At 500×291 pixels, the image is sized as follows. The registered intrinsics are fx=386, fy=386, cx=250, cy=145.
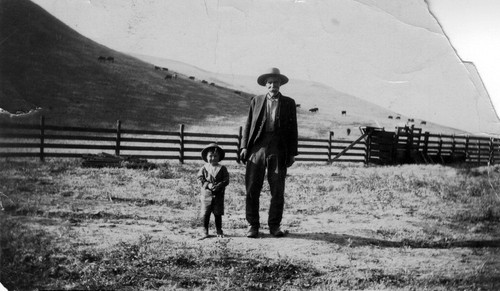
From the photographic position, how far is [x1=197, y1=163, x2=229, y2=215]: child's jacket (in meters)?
5.26

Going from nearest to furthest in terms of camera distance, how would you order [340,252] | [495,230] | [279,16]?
[340,252]
[495,230]
[279,16]

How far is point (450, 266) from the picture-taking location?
14.8 ft

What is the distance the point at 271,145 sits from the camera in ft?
17.6

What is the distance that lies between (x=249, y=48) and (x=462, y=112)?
13.8 ft

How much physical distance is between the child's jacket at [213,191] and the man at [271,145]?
37 cm

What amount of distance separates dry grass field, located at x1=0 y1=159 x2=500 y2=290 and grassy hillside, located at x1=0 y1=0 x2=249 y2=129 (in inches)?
709

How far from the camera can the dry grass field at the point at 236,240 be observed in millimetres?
3879

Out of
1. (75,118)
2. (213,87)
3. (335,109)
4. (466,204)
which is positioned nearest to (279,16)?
(466,204)

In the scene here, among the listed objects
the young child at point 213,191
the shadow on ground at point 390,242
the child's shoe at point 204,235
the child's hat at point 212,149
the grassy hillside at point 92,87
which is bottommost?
the shadow on ground at point 390,242

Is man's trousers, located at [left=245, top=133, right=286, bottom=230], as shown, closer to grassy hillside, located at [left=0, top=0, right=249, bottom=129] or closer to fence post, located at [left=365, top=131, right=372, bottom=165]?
fence post, located at [left=365, top=131, right=372, bottom=165]

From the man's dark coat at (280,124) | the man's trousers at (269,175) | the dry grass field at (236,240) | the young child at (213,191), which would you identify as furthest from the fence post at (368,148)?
the young child at (213,191)

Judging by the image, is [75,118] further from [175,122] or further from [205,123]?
[205,123]

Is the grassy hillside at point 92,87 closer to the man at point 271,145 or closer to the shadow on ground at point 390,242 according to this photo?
the man at point 271,145

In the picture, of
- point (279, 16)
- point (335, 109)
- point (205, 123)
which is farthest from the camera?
point (335, 109)
